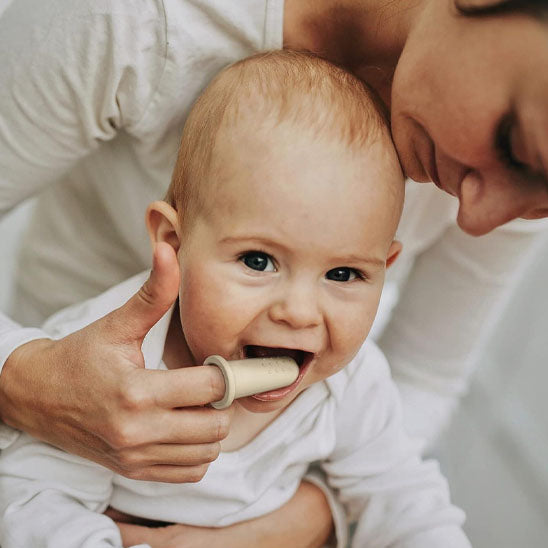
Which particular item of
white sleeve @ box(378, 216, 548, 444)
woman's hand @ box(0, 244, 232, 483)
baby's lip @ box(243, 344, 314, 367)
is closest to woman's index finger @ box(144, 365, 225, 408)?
woman's hand @ box(0, 244, 232, 483)

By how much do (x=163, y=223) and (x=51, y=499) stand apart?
0.32 meters

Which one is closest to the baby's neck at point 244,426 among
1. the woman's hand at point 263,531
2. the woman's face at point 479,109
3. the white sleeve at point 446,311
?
the woman's hand at point 263,531

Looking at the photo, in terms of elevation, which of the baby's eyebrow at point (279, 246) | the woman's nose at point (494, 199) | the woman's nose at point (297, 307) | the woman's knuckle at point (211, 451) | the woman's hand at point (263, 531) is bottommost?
the woman's hand at point (263, 531)

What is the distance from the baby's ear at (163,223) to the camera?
0.77m

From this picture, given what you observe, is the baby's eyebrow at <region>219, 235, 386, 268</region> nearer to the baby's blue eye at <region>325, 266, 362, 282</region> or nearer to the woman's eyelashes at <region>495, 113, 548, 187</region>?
the baby's blue eye at <region>325, 266, 362, 282</region>

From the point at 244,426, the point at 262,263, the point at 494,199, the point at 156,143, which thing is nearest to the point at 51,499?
the point at 244,426

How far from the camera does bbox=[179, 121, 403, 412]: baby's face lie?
712 millimetres

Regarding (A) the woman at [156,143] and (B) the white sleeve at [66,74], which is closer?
(A) the woman at [156,143]

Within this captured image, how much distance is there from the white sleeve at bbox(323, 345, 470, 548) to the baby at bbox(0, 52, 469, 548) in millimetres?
94

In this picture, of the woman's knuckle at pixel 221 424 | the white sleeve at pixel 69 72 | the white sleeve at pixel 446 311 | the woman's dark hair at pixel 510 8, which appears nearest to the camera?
the woman's dark hair at pixel 510 8

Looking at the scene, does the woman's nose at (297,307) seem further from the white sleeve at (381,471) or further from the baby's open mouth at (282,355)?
the white sleeve at (381,471)

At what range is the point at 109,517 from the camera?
0.84 metres

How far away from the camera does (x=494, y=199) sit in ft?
2.25

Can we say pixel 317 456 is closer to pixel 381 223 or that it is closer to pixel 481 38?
pixel 381 223
